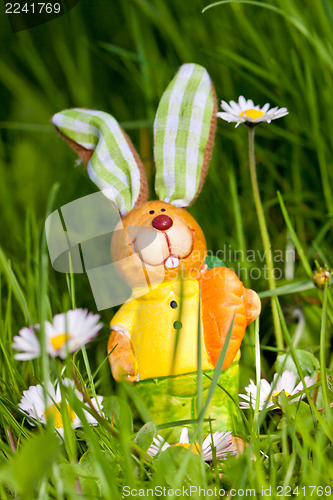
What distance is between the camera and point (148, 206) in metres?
0.69

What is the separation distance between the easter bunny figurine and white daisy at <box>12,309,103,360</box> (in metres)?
0.12

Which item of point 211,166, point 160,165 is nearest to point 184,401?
point 160,165

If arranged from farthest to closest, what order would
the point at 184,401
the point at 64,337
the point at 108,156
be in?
the point at 108,156
the point at 184,401
the point at 64,337

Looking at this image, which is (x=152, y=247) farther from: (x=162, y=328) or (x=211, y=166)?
(x=211, y=166)

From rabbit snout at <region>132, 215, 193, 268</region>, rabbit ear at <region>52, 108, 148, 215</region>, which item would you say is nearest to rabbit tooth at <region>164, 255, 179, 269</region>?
rabbit snout at <region>132, 215, 193, 268</region>

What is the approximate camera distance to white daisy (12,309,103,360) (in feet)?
1.53

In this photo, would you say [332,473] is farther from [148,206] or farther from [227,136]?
[227,136]

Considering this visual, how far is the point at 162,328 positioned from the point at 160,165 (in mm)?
229

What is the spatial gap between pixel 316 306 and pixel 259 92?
1.48 ft

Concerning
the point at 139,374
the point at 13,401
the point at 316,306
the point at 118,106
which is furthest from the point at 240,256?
the point at 118,106

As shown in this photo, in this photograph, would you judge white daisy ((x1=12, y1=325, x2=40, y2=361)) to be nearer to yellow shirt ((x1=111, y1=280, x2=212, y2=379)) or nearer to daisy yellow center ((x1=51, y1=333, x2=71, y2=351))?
daisy yellow center ((x1=51, y1=333, x2=71, y2=351))

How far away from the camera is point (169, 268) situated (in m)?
0.66

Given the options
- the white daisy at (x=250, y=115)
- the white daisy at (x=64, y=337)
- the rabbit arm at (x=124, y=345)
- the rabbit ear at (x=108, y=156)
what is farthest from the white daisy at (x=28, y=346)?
the white daisy at (x=250, y=115)

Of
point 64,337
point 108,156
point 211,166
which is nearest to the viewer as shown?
point 64,337
